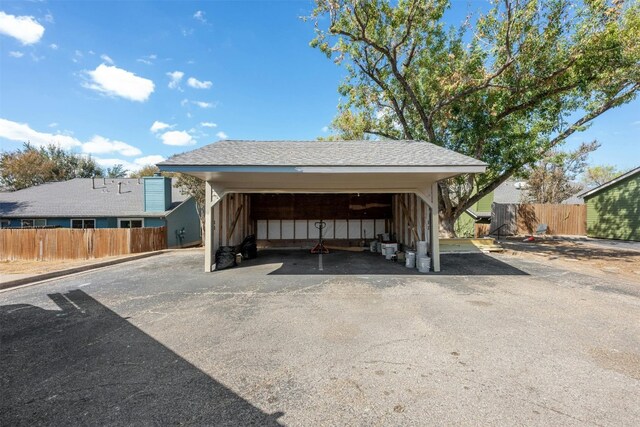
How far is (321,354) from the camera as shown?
3.37 metres

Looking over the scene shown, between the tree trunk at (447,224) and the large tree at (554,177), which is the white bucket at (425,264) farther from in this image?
the large tree at (554,177)

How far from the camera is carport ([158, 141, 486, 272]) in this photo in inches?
264

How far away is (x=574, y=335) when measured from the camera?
12.8 ft

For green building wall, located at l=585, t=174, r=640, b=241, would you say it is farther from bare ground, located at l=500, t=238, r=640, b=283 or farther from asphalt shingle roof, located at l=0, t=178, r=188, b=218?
asphalt shingle roof, located at l=0, t=178, r=188, b=218

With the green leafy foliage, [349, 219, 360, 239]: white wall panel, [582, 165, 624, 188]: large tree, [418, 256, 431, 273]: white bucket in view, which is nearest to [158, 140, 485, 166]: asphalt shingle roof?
[418, 256, 431, 273]: white bucket

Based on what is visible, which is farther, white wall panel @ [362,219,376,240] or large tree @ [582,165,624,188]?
large tree @ [582,165,624,188]

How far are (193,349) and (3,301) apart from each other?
523 centimetres

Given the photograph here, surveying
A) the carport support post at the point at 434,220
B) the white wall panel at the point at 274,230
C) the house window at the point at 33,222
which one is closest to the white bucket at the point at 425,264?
the carport support post at the point at 434,220

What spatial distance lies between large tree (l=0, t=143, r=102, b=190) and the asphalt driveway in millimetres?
32151

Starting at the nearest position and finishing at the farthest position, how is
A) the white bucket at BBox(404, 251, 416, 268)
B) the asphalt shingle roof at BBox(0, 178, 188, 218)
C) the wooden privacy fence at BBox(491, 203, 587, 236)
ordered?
the white bucket at BBox(404, 251, 416, 268)
the asphalt shingle roof at BBox(0, 178, 188, 218)
the wooden privacy fence at BBox(491, 203, 587, 236)

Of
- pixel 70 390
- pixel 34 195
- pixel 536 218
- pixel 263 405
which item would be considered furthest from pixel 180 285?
pixel 536 218

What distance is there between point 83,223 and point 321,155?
16093 millimetres

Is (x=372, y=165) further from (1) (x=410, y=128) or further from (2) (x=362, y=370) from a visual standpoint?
(1) (x=410, y=128)

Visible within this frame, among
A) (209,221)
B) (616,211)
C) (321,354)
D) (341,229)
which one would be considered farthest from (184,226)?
(616,211)
